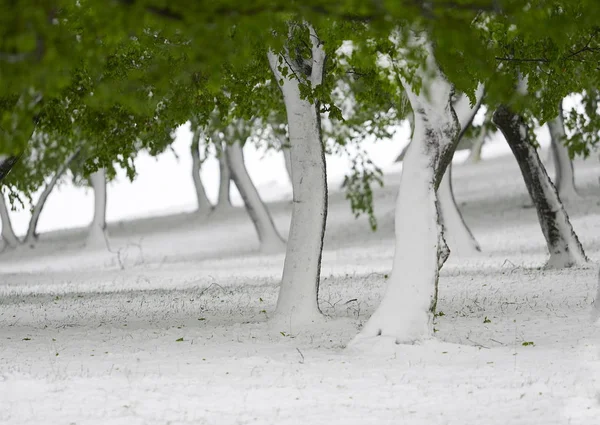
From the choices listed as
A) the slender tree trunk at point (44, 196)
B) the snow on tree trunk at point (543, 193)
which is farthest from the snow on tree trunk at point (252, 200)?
the snow on tree trunk at point (543, 193)

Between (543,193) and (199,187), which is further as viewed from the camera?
(199,187)

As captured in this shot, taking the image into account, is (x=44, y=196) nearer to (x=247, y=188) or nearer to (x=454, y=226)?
(x=247, y=188)

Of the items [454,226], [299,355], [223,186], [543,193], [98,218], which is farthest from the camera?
[223,186]

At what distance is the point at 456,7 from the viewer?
18.6 ft

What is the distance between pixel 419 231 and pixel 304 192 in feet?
6.97

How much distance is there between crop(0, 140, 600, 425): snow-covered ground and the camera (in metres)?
7.24

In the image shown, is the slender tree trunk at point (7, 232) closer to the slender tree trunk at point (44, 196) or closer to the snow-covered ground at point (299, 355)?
the slender tree trunk at point (44, 196)

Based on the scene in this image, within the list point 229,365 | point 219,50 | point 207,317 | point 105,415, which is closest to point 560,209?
point 207,317

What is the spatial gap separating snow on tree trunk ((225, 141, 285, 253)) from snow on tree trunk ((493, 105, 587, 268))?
37.6 feet

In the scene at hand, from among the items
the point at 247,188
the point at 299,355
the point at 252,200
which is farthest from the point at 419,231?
the point at 252,200

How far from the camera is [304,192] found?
11469 millimetres

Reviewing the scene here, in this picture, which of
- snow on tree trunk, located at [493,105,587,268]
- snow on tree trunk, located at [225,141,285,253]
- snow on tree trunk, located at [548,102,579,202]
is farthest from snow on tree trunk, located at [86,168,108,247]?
snow on tree trunk, located at [493,105,587,268]

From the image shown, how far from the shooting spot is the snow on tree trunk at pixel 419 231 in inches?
380

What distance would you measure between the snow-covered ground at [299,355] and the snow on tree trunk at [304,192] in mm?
432
